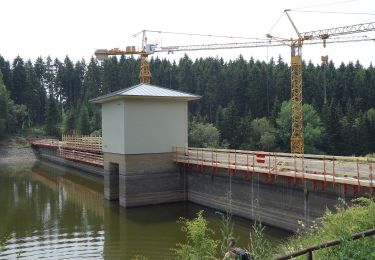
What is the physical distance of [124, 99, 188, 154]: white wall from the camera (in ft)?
87.2

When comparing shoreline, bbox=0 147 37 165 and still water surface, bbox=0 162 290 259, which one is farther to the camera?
shoreline, bbox=0 147 37 165

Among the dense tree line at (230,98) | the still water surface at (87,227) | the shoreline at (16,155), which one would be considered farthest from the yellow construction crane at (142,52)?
the still water surface at (87,227)

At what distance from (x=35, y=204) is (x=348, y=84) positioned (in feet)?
225

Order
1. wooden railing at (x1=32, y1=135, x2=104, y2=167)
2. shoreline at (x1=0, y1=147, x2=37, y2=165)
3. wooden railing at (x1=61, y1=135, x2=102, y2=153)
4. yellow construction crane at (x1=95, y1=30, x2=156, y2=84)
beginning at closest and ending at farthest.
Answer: wooden railing at (x1=32, y1=135, x2=104, y2=167) → wooden railing at (x1=61, y1=135, x2=102, y2=153) → shoreline at (x1=0, y1=147, x2=37, y2=165) → yellow construction crane at (x1=95, y1=30, x2=156, y2=84)

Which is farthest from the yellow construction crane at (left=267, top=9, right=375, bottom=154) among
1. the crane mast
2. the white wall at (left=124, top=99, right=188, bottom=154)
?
the white wall at (left=124, top=99, right=188, bottom=154)

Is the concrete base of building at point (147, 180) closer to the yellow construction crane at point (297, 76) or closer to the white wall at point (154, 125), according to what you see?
the white wall at point (154, 125)

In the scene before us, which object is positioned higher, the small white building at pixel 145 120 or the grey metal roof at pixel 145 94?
the grey metal roof at pixel 145 94

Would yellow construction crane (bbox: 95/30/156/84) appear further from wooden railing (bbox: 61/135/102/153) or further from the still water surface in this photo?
the still water surface

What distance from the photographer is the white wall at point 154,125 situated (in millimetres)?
26594

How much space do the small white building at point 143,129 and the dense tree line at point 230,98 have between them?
2911cm

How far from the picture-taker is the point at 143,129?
27.0m

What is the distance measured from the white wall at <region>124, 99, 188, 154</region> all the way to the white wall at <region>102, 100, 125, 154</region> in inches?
18.7

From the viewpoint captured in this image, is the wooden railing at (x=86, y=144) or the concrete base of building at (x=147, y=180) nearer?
the concrete base of building at (x=147, y=180)

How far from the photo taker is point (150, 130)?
27.2 m
